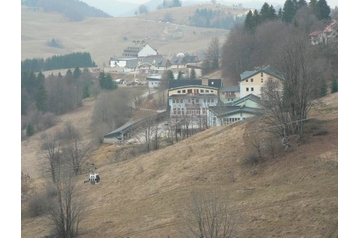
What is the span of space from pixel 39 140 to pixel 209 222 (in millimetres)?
28341

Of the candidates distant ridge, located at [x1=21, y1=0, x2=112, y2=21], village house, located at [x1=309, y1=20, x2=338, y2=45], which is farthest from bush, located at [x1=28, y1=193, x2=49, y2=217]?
distant ridge, located at [x1=21, y1=0, x2=112, y2=21]

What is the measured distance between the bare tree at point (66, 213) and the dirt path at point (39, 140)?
35.1ft

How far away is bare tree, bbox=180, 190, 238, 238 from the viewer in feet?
38.8

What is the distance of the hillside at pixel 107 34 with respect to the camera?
9350 centimetres

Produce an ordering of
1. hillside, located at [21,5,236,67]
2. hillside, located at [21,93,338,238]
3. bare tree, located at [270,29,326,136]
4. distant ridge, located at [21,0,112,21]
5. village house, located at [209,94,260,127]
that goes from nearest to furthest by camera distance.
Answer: hillside, located at [21,93,338,238] → bare tree, located at [270,29,326,136] → village house, located at [209,94,260,127] → hillside, located at [21,5,236,67] → distant ridge, located at [21,0,112,21]

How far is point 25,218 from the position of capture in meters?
18.6

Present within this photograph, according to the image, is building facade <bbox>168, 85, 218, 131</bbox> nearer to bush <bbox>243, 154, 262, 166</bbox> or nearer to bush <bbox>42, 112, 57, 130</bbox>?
bush <bbox>42, 112, 57, 130</bbox>

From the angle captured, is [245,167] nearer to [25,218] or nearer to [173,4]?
[25,218]

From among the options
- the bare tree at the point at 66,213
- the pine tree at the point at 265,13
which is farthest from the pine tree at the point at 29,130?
the bare tree at the point at 66,213

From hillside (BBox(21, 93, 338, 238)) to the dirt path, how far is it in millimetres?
Result: 6853

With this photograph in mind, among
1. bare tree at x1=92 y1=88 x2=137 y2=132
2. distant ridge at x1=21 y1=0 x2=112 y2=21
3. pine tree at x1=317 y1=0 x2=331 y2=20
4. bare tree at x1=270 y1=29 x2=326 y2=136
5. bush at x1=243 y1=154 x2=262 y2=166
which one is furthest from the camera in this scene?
distant ridge at x1=21 y1=0 x2=112 y2=21

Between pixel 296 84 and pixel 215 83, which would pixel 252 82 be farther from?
pixel 296 84

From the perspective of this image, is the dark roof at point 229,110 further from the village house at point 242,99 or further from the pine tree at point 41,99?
the pine tree at point 41,99

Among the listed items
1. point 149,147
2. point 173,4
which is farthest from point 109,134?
point 173,4
